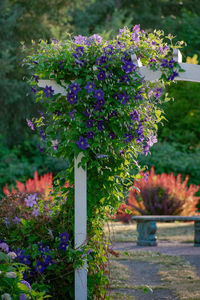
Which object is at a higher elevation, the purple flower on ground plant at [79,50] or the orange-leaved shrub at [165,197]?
the purple flower on ground plant at [79,50]

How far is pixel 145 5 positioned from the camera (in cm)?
1858

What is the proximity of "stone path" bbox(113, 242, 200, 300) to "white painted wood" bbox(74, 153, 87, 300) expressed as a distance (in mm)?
365

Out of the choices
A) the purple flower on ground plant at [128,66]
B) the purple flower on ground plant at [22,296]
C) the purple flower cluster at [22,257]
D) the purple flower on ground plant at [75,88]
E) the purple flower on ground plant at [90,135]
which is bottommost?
the purple flower cluster at [22,257]

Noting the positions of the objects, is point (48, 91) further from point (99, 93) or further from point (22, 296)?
point (22, 296)

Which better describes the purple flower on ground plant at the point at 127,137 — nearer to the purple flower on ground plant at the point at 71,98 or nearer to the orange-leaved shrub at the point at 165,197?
the purple flower on ground plant at the point at 71,98

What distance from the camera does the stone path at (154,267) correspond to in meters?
4.52

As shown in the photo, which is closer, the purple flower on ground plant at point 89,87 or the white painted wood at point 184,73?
the purple flower on ground plant at point 89,87

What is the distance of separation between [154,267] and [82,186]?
2.39 meters

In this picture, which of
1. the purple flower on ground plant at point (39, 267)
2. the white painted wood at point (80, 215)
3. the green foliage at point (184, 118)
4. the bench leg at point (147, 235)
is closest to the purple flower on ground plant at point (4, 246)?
the purple flower on ground plant at point (39, 267)

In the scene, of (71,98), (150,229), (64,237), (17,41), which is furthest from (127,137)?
(17,41)

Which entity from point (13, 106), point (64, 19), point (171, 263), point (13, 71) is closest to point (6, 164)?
point (13, 106)

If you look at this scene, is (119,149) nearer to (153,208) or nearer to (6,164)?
(153,208)

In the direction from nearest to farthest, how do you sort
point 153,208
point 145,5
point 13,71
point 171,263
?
point 171,263, point 153,208, point 13,71, point 145,5

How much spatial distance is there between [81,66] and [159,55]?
61cm
